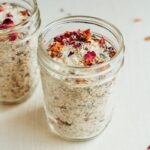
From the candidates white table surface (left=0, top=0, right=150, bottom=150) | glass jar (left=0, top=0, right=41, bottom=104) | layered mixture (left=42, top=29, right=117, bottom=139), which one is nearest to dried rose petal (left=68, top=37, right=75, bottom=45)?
layered mixture (left=42, top=29, right=117, bottom=139)

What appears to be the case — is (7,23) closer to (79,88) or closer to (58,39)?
(58,39)

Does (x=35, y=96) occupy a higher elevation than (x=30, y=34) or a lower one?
lower

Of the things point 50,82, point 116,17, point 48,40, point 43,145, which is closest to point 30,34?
point 48,40

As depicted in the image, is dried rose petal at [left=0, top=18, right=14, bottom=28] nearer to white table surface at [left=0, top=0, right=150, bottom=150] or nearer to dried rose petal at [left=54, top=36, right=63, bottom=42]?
dried rose petal at [left=54, top=36, right=63, bottom=42]

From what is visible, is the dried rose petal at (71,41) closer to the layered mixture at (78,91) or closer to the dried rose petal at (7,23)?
the layered mixture at (78,91)

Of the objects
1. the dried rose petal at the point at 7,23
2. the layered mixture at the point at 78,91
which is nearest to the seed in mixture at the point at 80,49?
the layered mixture at the point at 78,91

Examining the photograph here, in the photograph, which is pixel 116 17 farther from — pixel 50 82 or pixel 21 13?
pixel 50 82

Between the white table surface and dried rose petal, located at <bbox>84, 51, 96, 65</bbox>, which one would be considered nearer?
dried rose petal, located at <bbox>84, 51, 96, 65</bbox>
